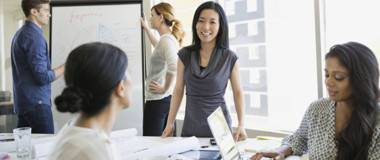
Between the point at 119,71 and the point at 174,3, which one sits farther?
the point at 174,3

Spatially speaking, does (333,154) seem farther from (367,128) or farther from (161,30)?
(161,30)

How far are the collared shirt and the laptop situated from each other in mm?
1471

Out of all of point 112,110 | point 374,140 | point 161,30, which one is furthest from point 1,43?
point 374,140

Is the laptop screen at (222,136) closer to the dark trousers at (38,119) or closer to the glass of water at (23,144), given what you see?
the glass of water at (23,144)

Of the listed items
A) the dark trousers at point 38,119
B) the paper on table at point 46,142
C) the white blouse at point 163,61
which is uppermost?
the white blouse at point 163,61

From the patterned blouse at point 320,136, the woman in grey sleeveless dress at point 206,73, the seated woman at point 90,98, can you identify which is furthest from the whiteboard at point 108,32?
the seated woman at point 90,98

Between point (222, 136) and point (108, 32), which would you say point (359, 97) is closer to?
point (222, 136)

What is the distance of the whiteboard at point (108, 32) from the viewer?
3.40 m

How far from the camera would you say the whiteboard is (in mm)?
3396

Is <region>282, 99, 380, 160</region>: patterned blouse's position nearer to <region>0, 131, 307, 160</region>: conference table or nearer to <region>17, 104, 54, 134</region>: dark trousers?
<region>0, 131, 307, 160</region>: conference table

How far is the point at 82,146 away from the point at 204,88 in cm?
113

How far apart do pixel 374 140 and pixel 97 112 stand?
96 centimetres

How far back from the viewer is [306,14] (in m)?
2.79


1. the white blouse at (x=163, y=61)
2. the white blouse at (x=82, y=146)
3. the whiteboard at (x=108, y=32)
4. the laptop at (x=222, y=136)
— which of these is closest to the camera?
the white blouse at (x=82, y=146)
